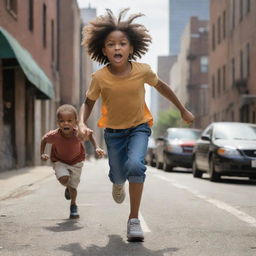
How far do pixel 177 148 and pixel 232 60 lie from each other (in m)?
15.4

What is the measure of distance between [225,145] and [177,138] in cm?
763

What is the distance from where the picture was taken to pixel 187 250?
5047 mm

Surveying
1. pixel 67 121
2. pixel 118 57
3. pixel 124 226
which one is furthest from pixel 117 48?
pixel 124 226

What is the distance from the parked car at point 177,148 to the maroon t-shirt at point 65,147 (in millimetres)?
13636

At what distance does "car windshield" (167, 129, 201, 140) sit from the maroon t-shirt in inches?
572

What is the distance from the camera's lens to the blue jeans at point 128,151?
568cm

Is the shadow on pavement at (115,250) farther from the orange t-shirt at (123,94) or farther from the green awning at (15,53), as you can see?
the green awning at (15,53)

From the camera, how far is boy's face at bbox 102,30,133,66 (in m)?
5.83

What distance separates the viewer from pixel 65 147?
7109 millimetres

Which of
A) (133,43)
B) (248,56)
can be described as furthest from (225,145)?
(248,56)

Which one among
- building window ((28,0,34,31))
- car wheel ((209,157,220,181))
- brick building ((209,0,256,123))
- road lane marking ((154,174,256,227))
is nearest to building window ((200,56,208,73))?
brick building ((209,0,256,123))

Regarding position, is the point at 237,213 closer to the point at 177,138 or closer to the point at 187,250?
the point at 187,250

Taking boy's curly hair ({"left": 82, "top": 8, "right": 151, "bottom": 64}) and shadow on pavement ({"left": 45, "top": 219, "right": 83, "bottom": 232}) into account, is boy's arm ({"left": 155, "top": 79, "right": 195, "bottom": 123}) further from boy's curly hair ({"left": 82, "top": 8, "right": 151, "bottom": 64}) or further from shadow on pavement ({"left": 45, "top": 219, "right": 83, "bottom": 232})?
shadow on pavement ({"left": 45, "top": 219, "right": 83, "bottom": 232})

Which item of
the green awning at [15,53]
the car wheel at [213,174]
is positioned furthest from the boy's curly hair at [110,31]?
the green awning at [15,53]
